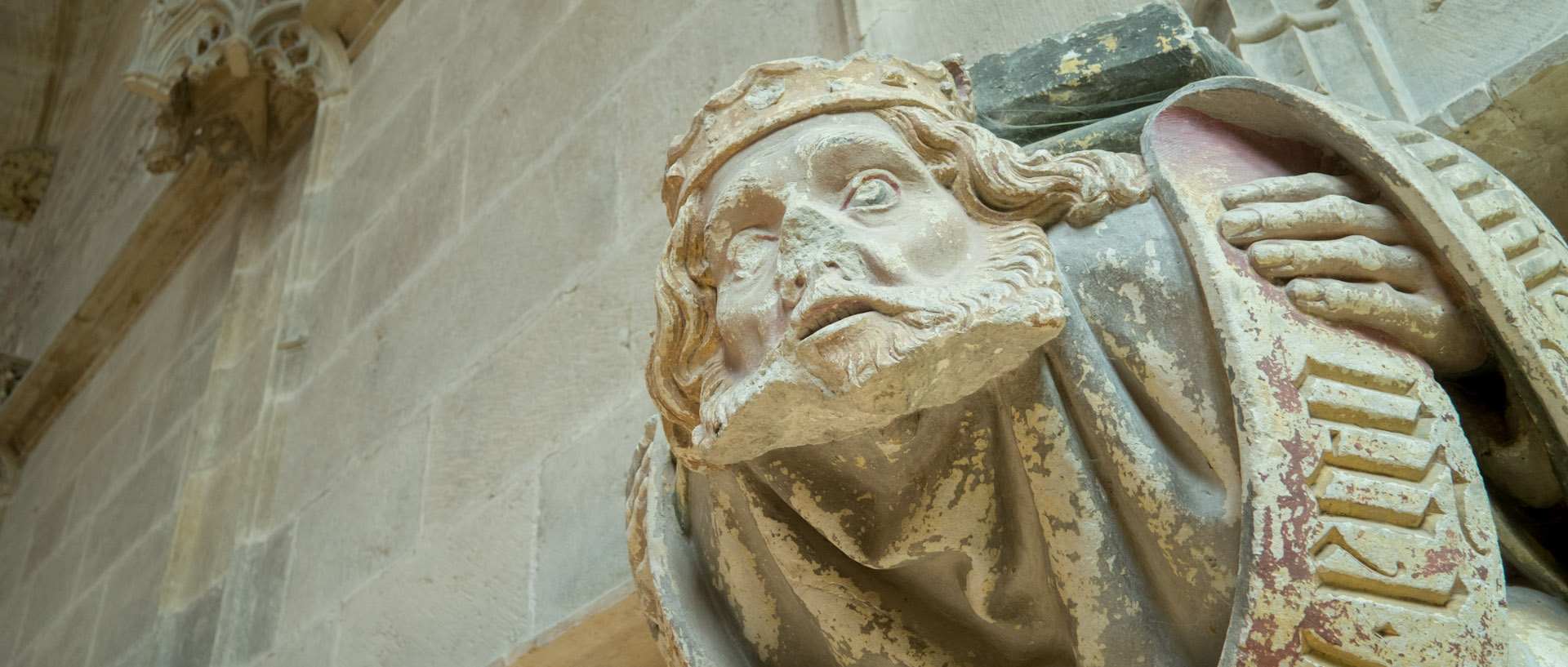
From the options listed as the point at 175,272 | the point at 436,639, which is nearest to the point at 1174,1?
the point at 436,639

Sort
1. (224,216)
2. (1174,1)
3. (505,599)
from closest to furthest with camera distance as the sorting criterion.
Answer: (1174,1) → (505,599) → (224,216)

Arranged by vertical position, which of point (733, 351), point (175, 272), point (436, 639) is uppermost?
point (733, 351)

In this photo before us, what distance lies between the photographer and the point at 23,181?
5.88 m

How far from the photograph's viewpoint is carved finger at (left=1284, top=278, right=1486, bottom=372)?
0.89 meters

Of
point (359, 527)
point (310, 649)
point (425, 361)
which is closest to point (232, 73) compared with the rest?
point (425, 361)

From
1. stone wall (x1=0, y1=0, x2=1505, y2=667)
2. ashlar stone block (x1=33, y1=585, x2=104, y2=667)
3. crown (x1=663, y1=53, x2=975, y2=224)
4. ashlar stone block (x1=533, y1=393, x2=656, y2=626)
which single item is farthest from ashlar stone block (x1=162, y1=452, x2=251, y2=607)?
crown (x1=663, y1=53, x2=975, y2=224)

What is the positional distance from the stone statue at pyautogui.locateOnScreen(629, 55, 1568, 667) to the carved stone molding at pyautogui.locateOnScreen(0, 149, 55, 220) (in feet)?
19.3

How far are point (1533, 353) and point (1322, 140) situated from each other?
0.23 m

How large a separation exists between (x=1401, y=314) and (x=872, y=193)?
0.39m

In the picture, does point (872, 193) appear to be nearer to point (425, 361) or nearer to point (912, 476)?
point (912, 476)

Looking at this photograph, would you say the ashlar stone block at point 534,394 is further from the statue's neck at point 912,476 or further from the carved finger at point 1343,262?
the carved finger at point 1343,262

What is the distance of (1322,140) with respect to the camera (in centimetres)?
102

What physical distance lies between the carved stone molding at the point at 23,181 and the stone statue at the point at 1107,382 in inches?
232

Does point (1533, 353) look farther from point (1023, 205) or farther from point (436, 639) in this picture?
point (436, 639)
